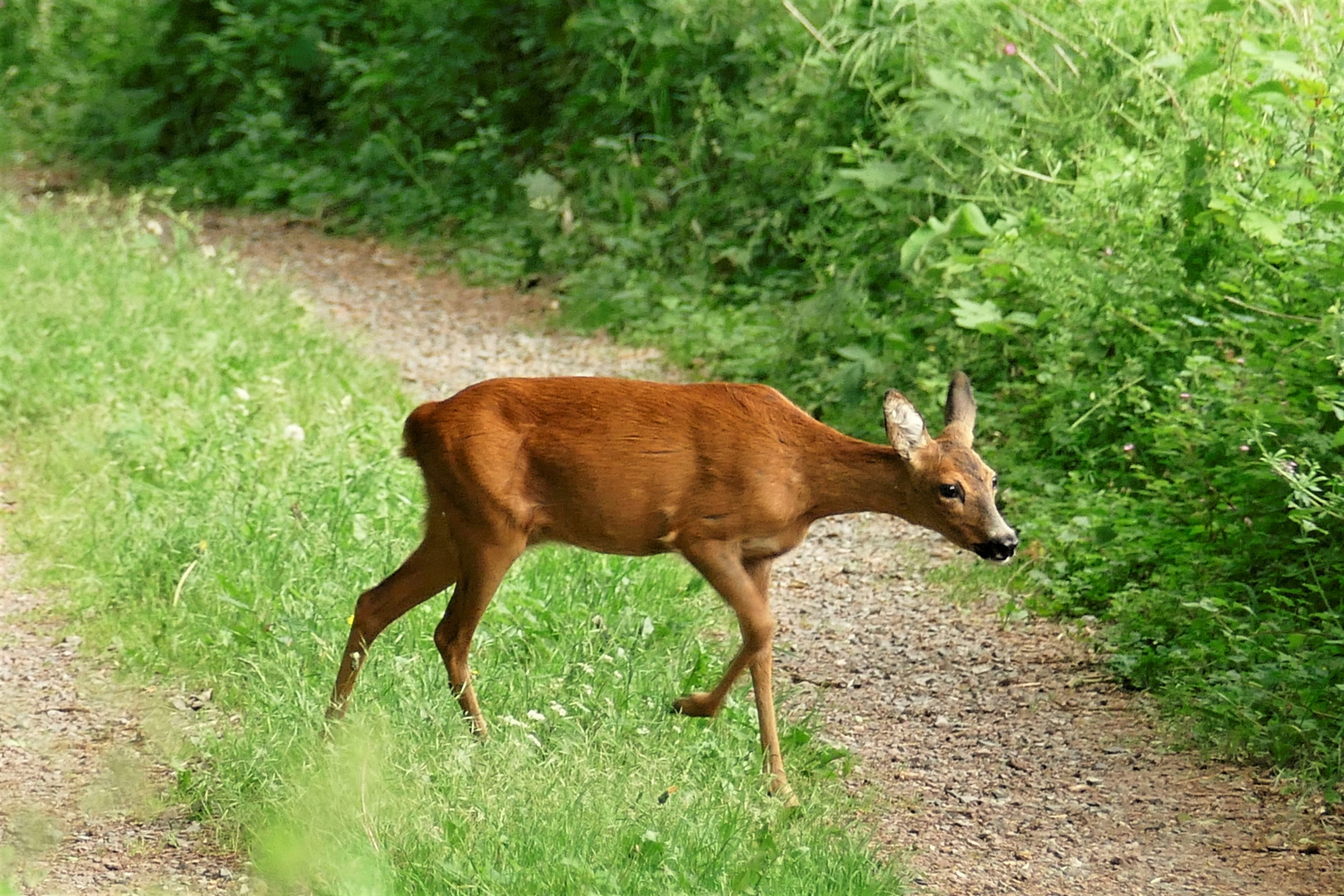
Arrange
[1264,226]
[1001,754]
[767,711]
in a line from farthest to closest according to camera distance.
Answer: [1264,226]
[1001,754]
[767,711]

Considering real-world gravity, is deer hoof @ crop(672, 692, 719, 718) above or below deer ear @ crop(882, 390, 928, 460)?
below

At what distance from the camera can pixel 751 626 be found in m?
5.14

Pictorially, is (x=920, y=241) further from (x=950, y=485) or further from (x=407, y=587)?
(x=407, y=587)

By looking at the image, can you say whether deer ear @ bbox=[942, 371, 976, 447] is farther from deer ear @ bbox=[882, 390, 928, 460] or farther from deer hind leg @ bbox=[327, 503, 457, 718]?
deer hind leg @ bbox=[327, 503, 457, 718]

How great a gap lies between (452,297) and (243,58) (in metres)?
5.04

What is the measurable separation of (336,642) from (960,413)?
81.8 inches

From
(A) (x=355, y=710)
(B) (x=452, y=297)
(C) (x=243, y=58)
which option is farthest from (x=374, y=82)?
(A) (x=355, y=710)

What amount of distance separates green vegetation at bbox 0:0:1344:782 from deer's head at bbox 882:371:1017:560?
121 cm

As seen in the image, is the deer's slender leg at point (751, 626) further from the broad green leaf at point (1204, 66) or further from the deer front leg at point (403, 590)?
the broad green leaf at point (1204, 66)

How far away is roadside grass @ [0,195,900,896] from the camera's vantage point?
4340mm

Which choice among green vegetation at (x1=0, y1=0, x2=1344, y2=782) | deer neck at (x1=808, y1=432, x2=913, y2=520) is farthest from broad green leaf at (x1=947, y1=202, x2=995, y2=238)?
deer neck at (x1=808, y1=432, x2=913, y2=520)

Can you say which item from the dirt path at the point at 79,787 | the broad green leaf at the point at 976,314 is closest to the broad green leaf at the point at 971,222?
the broad green leaf at the point at 976,314

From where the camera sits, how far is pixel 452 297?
1191 cm

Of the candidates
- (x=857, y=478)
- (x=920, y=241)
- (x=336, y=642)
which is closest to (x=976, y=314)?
(x=920, y=241)
